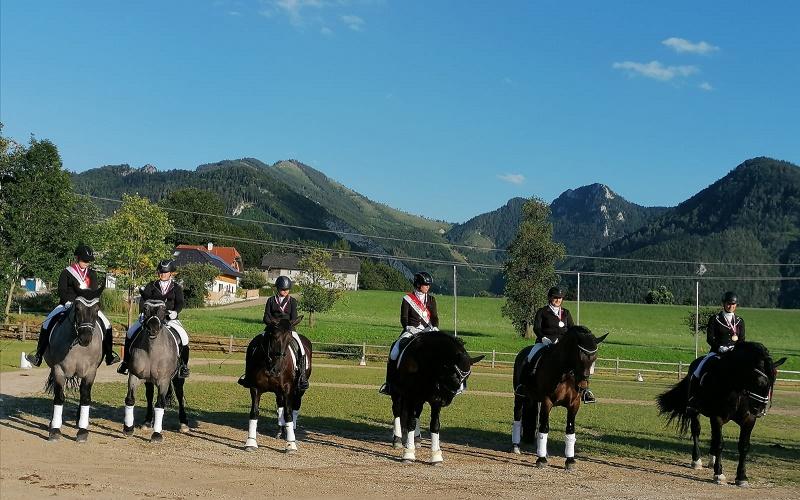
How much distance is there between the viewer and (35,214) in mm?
59062

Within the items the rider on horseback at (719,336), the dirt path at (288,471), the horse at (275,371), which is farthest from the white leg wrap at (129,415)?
the rider on horseback at (719,336)

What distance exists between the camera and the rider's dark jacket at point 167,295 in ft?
49.2

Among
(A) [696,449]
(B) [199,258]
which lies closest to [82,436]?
(A) [696,449]

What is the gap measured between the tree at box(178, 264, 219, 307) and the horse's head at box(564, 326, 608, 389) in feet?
261

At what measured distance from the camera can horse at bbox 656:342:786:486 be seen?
42.9ft

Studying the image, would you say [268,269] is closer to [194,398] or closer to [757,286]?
[757,286]

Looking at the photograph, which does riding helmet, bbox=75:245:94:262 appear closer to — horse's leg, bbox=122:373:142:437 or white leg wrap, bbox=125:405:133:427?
horse's leg, bbox=122:373:142:437

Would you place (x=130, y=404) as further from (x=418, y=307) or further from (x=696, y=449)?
(x=696, y=449)

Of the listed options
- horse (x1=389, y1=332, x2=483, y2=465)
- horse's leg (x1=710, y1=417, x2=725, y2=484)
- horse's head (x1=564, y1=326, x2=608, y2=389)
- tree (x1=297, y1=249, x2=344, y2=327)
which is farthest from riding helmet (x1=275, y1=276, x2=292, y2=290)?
tree (x1=297, y1=249, x2=344, y2=327)

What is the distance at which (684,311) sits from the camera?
110 meters

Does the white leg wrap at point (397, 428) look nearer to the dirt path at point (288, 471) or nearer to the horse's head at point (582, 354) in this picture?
the dirt path at point (288, 471)

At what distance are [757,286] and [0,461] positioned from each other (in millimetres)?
202069

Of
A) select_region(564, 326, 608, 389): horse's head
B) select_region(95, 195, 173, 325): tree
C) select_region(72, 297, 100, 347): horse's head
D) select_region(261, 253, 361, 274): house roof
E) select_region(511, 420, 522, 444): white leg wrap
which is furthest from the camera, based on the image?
select_region(261, 253, 361, 274): house roof

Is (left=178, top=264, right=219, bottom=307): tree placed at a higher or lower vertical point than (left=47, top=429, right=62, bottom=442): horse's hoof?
higher
